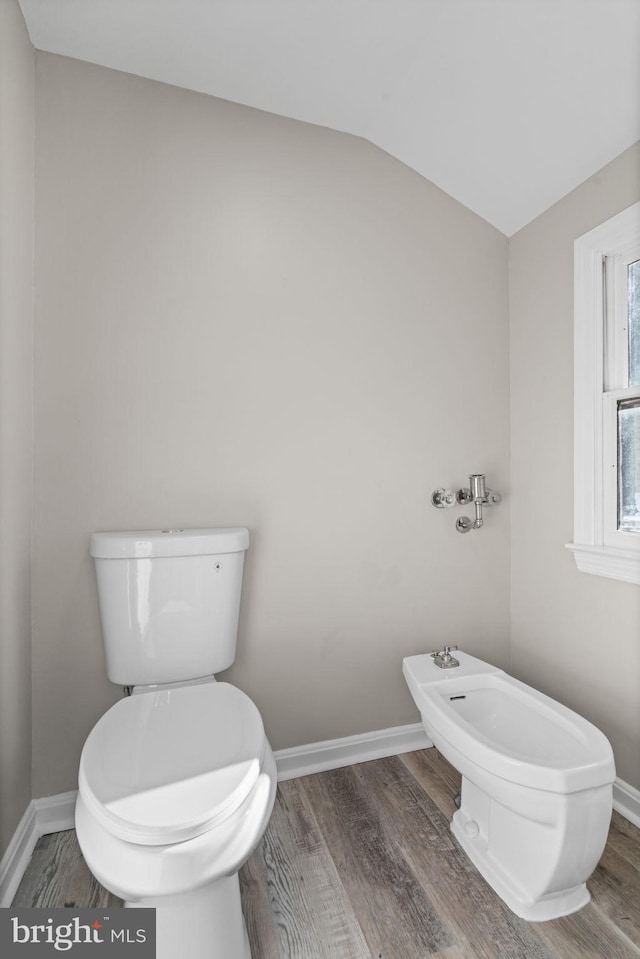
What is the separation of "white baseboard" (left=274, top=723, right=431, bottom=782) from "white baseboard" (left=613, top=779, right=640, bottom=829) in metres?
0.61

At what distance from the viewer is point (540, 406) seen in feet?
5.93

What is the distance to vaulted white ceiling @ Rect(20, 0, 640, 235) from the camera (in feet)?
4.23

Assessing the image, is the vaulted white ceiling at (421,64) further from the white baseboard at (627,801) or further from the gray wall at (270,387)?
the white baseboard at (627,801)

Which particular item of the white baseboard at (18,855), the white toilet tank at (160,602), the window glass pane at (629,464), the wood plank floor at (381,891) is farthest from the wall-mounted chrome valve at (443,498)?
the white baseboard at (18,855)

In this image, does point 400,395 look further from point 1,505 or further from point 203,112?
point 1,505

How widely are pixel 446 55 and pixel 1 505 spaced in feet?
5.64

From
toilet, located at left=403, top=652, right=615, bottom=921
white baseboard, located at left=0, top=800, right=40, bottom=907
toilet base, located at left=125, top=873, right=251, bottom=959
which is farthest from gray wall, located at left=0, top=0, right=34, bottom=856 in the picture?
toilet, located at left=403, top=652, right=615, bottom=921

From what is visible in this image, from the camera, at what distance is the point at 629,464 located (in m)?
1.53

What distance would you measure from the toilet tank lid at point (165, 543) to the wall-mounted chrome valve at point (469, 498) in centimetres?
76

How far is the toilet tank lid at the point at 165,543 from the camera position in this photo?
1323 mm

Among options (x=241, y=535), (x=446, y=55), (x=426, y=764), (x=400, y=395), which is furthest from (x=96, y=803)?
(x=446, y=55)

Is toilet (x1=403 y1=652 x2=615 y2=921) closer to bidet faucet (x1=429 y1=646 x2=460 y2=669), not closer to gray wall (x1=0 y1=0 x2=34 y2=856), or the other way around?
bidet faucet (x1=429 y1=646 x2=460 y2=669)

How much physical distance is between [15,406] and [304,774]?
1.45 metres

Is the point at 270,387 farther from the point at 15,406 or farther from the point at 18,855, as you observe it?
the point at 18,855
